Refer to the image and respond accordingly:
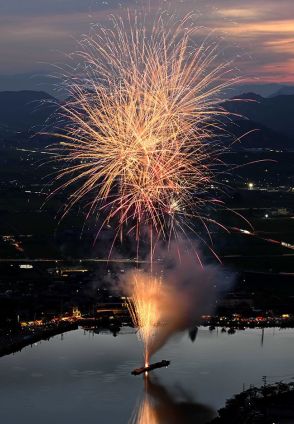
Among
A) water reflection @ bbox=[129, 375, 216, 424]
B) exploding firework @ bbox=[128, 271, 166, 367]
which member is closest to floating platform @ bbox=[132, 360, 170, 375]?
water reflection @ bbox=[129, 375, 216, 424]

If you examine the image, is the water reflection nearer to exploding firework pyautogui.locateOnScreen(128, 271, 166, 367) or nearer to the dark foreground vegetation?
the dark foreground vegetation

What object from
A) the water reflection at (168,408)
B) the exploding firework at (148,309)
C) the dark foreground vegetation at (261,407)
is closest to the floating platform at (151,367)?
the water reflection at (168,408)

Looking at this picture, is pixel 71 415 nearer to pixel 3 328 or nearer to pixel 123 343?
pixel 123 343

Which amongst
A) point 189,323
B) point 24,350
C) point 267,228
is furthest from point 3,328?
Result: point 267,228

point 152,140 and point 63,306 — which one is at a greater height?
point 152,140

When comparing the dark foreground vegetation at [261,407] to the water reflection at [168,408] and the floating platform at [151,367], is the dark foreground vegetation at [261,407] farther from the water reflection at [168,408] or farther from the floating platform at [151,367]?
the floating platform at [151,367]

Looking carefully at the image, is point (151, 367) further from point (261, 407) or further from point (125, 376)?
point (261, 407)
